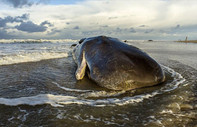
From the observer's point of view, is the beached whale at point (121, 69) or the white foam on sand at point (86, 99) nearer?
the white foam on sand at point (86, 99)

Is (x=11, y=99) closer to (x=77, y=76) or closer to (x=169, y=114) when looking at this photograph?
(x=77, y=76)

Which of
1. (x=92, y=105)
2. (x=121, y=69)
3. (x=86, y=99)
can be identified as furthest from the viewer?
(x=121, y=69)

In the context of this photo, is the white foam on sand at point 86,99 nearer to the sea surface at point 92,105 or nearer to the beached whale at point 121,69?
the sea surface at point 92,105

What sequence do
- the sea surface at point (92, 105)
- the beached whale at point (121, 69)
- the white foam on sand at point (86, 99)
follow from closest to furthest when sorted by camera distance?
the sea surface at point (92, 105)
the white foam on sand at point (86, 99)
the beached whale at point (121, 69)

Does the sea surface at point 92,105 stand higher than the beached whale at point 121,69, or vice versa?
the beached whale at point 121,69

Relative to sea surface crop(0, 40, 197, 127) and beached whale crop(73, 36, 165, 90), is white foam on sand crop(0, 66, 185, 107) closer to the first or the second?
sea surface crop(0, 40, 197, 127)

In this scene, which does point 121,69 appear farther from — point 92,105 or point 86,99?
Result: point 92,105

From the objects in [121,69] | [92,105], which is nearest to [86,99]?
[92,105]

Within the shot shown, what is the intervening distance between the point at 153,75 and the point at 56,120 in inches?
97.5

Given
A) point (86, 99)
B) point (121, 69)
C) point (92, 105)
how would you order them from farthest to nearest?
point (121, 69)
point (86, 99)
point (92, 105)

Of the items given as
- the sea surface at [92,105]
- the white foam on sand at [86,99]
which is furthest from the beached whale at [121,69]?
the white foam on sand at [86,99]

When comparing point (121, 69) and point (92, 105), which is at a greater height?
point (121, 69)

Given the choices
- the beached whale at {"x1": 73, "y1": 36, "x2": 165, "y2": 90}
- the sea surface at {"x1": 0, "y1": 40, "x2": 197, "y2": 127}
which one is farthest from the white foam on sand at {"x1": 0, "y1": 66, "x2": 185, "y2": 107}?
the beached whale at {"x1": 73, "y1": 36, "x2": 165, "y2": 90}

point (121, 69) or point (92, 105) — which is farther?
point (121, 69)
